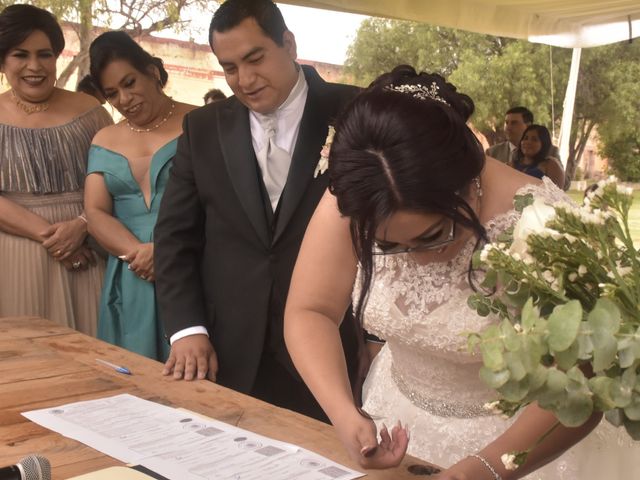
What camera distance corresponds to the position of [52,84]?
11.6 ft

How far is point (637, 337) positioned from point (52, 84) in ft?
10.5

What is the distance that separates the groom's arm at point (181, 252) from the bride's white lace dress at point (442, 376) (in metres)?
0.61

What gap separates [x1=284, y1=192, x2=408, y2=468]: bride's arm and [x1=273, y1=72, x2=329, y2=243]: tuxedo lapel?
1.72 feet

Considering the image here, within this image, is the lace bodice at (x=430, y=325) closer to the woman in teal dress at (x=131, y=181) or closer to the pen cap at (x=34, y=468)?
the pen cap at (x=34, y=468)

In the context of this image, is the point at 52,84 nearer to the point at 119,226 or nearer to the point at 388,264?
the point at 119,226

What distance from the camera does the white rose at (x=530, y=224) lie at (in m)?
0.84

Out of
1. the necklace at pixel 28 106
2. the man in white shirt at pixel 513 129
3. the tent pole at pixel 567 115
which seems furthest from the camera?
the tent pole at pixel 567 115

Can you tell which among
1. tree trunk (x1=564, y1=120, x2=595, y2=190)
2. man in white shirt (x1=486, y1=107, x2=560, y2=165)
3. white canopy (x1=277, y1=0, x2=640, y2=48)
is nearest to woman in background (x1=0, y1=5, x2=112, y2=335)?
white canopy (x1=277, y1=0, x2=640, y2=48)

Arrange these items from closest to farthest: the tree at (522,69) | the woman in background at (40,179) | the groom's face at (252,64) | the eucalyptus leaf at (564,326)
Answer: the eucalyptus leaf at (564,326) < the groom's face at (252,64) < the woman in background at (40,179) < the tree at (522,69)

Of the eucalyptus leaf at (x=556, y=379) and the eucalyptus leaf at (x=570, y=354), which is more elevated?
the eucalyptus leaf at (x=570, y=354)

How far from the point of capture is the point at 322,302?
75.3 inches

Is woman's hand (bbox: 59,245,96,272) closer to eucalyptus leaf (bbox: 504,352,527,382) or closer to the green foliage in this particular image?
the green foliage

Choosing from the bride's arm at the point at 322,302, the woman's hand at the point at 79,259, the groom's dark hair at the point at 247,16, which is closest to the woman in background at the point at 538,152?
the woman's hand at the point at 79,259

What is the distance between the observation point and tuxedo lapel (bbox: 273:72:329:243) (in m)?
2.47
